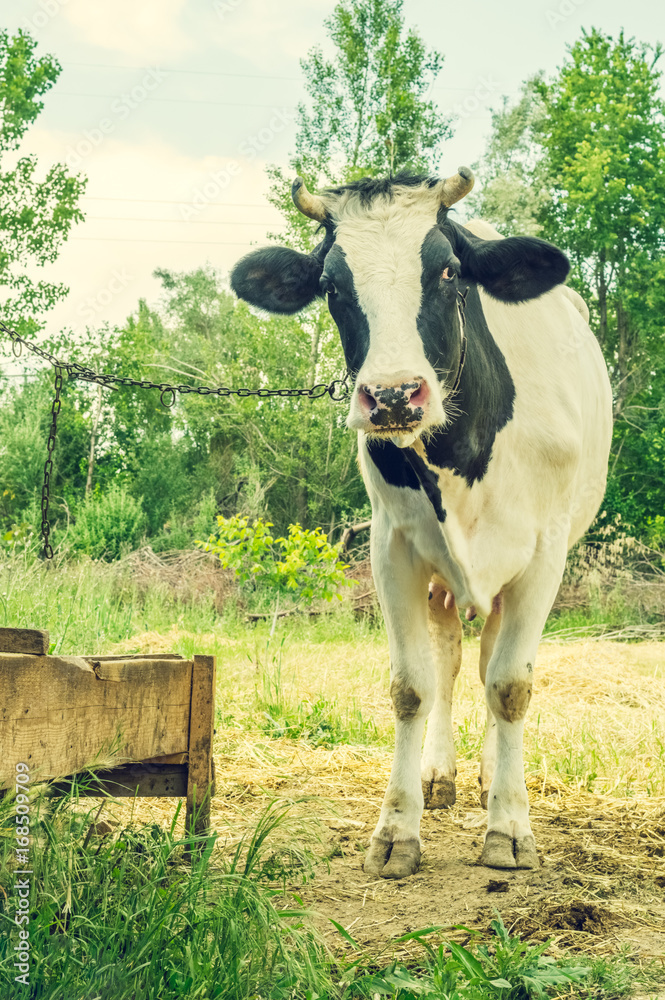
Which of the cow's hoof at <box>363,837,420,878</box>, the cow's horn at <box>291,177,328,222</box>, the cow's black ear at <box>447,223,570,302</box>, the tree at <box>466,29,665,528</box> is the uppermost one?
the tree at <box>466,29,665,528</box>

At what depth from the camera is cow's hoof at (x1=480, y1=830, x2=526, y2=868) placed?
313 centimetres

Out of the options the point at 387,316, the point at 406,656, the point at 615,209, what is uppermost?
the point at 615,209

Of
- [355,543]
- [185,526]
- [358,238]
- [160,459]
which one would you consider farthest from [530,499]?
[160,459]

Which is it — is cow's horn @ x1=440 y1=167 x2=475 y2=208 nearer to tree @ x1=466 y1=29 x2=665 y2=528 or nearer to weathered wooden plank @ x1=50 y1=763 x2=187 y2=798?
weathered wooden plank @ x1=50 y1=763 x2=187 y2=798

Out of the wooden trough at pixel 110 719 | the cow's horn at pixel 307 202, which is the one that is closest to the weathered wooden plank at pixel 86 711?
the wooden trough at pixel 110 719

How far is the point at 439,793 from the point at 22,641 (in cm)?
247

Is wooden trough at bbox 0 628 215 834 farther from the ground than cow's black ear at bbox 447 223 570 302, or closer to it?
closer to it

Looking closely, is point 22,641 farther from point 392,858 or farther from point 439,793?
point 439,793

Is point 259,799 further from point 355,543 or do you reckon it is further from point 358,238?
point 355,543

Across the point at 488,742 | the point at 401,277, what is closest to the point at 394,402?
the point at 401,277

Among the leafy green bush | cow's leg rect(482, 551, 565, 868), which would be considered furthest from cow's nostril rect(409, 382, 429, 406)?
the leafy green bush

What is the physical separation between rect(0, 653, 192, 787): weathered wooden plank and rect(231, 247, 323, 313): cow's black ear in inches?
60.0

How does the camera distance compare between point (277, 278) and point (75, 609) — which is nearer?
point (277, 278)

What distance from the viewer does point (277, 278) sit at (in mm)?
3490
